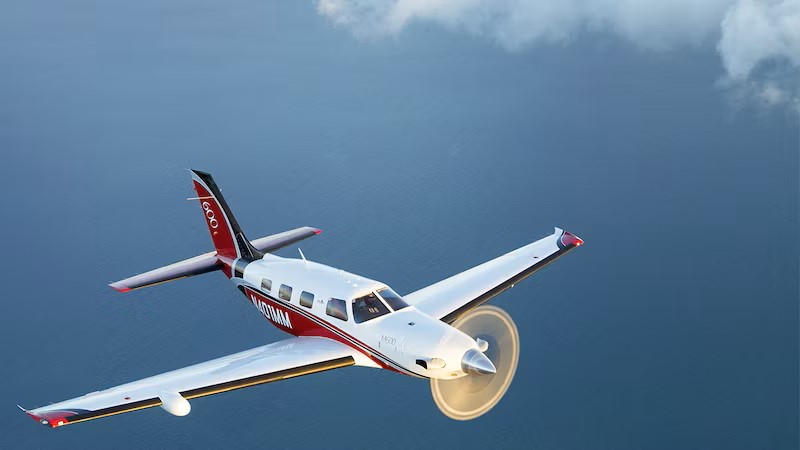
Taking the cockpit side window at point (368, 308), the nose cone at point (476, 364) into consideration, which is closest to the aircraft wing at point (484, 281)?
the cockpit side window at point (368, 308)

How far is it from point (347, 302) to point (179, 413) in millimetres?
9297

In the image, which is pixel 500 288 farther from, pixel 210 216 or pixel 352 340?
pixel 210 216

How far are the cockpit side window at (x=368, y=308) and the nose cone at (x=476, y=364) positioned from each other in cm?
533

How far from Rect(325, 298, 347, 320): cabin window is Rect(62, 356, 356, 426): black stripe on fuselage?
6.82ft

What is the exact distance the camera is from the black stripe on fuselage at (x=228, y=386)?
30703 millimetres

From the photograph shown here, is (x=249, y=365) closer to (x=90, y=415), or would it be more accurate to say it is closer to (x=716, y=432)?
(x=90, y=415)

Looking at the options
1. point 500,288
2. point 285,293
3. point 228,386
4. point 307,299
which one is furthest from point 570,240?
point 228,386

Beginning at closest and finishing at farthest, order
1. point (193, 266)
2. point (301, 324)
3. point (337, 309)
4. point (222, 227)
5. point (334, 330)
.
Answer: point (337, 309) < point (334, 330) < point (301, 324) < point (222, 227) < point (193, 266)

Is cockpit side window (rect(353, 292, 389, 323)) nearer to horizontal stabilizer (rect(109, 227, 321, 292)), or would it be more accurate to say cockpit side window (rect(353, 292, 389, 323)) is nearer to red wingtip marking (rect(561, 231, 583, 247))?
horizontal stabilizer (rect(109, 227, 321, 292))

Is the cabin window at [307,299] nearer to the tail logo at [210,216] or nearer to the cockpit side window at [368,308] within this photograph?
the cockpit side window at [368,308]

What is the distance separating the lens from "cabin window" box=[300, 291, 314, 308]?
38.1 m

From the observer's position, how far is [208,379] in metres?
34.4

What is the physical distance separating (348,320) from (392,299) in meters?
2.38

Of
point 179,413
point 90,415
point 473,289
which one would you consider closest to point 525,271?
point 473,289
